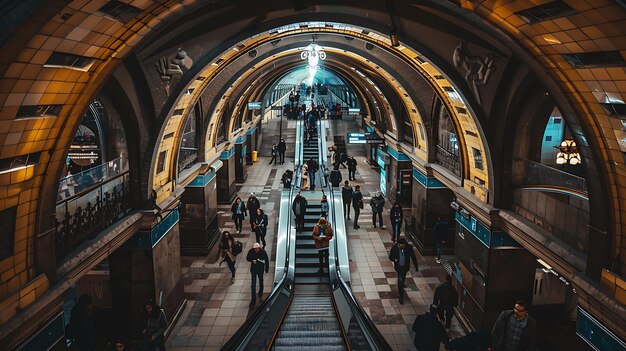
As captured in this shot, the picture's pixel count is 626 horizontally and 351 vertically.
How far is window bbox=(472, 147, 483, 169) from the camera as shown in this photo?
30.3 ft

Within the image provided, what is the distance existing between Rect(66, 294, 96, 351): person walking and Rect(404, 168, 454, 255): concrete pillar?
9.30 metres

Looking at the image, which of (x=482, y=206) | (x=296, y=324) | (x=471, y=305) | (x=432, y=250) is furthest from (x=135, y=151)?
(x=432, y=250)

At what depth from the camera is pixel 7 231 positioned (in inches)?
190

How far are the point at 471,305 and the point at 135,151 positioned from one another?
7257mm

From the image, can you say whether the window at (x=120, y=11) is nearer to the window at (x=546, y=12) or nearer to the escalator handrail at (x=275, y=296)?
the window at (x=546, y=12)

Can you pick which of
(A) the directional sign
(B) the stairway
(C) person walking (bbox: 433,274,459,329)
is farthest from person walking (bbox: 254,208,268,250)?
(A) the directional sign

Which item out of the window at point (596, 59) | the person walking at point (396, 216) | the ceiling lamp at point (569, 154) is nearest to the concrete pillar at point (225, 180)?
the person walking at point (396, 216)

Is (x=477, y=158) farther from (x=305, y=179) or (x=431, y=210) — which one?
(x=305, y=179)

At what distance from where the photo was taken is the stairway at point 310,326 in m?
7.16

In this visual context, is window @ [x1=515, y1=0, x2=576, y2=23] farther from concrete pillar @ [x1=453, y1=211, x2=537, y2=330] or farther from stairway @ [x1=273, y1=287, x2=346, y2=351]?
stairway @ [x1=273, y1=287, x2=346, y2=351]

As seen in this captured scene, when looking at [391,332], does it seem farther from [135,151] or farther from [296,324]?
[135,151]

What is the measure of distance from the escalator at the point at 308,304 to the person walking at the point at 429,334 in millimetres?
671

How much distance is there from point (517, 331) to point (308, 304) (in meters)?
4.90

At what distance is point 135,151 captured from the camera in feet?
27.2
